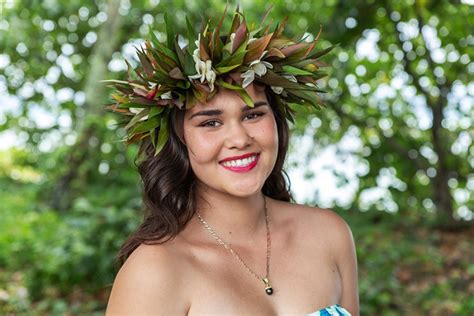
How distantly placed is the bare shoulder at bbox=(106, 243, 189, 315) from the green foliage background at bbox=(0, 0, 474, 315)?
295cm

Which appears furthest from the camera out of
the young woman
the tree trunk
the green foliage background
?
the tree trunk

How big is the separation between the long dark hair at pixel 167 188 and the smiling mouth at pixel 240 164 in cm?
24

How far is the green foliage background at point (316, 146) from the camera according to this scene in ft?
18.8

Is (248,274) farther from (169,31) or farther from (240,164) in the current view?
(169,31)

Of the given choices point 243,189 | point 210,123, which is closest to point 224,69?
point 210,123

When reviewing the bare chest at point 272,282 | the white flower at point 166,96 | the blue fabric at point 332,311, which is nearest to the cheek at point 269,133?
the white flower at point 166,96

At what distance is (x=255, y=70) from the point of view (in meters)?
2.70

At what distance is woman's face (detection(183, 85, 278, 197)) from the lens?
265 centimetres

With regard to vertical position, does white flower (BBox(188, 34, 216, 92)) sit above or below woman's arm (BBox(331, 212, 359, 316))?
above

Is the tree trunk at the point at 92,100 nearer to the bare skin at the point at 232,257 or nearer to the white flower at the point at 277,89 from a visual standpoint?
the bare skin at the point at 232,257

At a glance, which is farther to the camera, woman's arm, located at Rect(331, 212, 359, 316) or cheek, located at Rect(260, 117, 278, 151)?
woman's arm, located at Rect(331, 212, 359, 316)

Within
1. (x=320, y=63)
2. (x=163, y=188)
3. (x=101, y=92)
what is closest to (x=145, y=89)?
(x=163, y=188)

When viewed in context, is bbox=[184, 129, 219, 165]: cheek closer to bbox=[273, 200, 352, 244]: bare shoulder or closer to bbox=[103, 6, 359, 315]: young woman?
bbox=[103, 6, 359, 315]: young woman

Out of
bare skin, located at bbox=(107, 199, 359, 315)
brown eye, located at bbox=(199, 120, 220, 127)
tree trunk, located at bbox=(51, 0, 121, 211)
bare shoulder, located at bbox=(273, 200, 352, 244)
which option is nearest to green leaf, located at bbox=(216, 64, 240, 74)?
brown eye, located at bbox=(199, 120, 220, 127)
